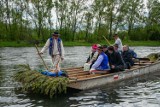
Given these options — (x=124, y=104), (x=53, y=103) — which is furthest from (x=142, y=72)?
(x=53, y=103)

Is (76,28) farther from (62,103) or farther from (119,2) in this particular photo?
(62,103)

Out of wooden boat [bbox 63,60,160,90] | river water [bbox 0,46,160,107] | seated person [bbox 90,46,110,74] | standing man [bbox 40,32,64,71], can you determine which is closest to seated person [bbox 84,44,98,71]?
wooden boat [bbox 63,60,160,90]

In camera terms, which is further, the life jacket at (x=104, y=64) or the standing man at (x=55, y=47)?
the life jacket at (x=104, y=64)

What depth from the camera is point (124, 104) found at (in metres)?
11.1

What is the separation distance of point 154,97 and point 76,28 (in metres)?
55.6

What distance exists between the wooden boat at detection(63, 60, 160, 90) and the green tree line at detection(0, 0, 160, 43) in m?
40.3

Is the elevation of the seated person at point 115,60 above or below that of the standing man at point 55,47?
below

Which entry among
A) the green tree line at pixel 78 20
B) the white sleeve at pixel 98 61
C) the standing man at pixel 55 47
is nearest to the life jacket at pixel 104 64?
the white sleeve at pixel 98 61

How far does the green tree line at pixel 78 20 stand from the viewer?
59969mm

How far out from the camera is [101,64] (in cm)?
1426

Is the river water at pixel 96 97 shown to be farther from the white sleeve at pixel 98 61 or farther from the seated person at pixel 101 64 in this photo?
the white sleeve at pixel 98 61

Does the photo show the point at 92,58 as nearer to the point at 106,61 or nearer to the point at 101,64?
the point at 101,64

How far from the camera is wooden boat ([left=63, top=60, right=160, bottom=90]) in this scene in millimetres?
12204

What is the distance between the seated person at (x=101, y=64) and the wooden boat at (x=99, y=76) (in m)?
0.38
